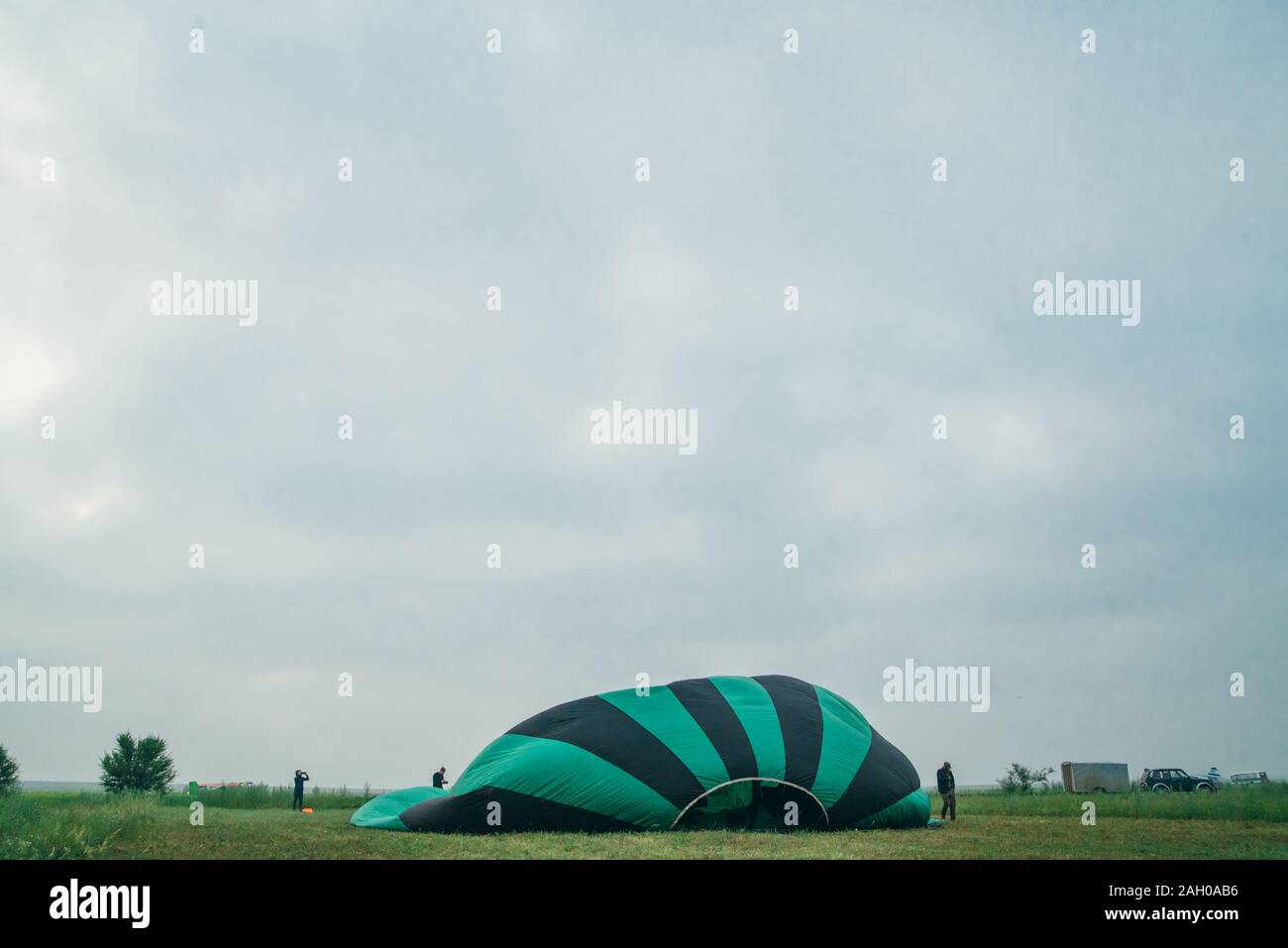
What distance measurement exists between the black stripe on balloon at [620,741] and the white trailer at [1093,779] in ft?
77.6

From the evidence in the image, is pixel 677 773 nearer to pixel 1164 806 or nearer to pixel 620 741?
pixel 620 741

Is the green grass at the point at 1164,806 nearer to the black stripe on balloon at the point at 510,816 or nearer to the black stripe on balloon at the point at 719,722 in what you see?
the black stripe on balloon at the point at 719,722

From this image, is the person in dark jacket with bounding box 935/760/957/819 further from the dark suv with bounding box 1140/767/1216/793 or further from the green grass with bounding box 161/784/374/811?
the dark suv with bounding box 1140/767/1216/793

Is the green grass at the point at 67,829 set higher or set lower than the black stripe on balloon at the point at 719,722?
lower

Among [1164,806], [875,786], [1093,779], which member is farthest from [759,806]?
[1093,779]

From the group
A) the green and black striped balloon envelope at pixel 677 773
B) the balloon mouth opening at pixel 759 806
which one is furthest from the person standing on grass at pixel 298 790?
the balloon mouth opening at pixel 759 806

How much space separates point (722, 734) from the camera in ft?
50.6

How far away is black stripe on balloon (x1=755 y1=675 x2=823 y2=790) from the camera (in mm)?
15203

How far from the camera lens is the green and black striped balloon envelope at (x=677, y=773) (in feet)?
47.8

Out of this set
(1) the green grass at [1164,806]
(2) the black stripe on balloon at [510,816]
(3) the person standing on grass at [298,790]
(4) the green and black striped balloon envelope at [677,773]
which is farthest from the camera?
(3) the person standing on grass at [298,790]
